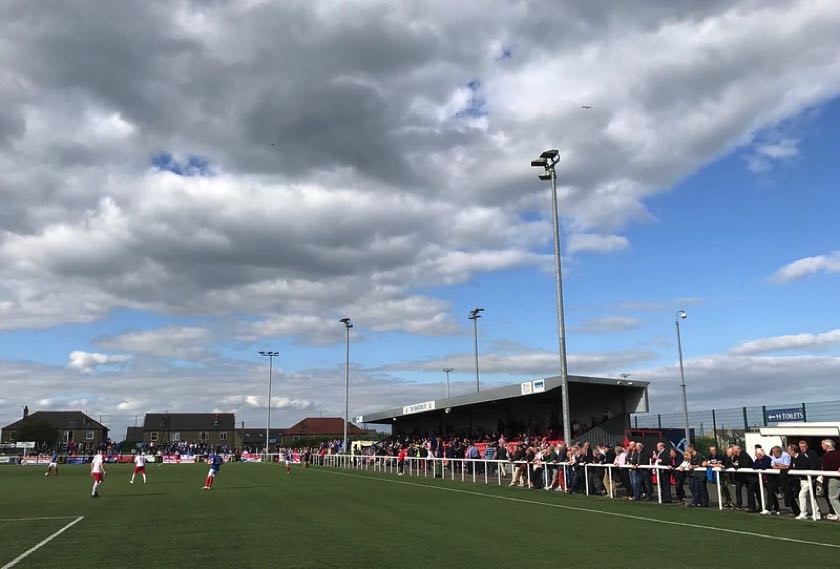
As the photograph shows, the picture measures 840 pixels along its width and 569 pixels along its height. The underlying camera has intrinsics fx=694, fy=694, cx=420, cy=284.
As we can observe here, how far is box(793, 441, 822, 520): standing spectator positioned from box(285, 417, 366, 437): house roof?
130170mm

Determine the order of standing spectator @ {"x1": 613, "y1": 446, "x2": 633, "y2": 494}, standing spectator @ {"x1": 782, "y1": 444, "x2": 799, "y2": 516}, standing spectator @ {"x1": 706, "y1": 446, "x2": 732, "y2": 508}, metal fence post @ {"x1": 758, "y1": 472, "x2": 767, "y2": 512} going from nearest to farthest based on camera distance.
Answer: standing spectator @ {"x1": 782, "y1": 444, "x2": 799, "y2": 516}
metal fence post @ {"x1": 758, "y1": 472, "x2": 767, "y2": 512}
standing spectator @ {"x1": 706, "y1": 446, "x2": 732, "y2": 508}
standing spectator @ {"x1": 613, "y1": 446, "x2": 633, "y2": 494}

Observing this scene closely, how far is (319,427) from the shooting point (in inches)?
5630

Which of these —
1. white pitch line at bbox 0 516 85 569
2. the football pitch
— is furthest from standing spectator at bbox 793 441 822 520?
white pitch line at bbox 0 516 85 569

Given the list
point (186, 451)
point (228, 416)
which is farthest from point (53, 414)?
point (186, 451)

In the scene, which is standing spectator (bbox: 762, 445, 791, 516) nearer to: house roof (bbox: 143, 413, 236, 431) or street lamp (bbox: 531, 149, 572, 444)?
street lamp (bbox: 531, 149, 572, 444)

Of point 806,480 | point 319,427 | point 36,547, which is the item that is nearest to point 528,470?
point 806,480

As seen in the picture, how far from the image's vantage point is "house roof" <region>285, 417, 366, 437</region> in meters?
141

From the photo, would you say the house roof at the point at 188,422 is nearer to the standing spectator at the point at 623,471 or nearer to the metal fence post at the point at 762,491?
the standing spectator at the point at 623,471

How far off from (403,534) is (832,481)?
7.95 meters

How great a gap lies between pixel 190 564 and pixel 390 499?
34.5 feet

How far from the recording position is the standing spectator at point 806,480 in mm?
13031

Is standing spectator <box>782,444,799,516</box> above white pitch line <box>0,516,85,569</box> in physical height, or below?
above

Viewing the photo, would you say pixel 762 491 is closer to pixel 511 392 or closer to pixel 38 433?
pixel 511 392

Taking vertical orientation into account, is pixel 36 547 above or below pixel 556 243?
below
